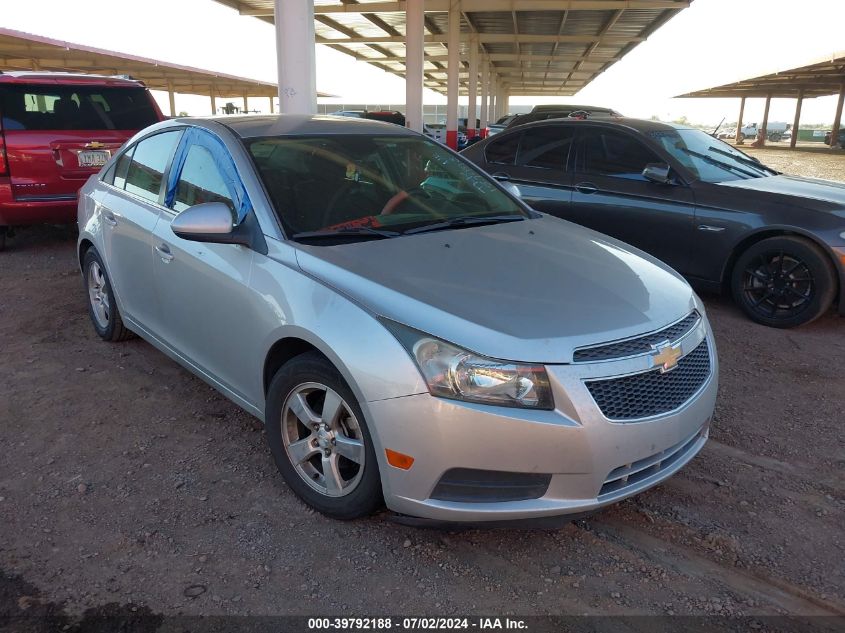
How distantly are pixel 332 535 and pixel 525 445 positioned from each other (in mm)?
959

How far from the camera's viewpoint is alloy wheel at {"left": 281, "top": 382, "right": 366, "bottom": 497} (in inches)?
100

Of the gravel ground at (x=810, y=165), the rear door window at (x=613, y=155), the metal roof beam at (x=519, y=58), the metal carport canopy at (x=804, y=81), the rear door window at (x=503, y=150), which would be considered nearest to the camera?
the rear door window at (x=613, y=155)

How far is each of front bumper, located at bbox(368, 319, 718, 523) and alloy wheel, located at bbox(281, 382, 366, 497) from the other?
0.24 meters

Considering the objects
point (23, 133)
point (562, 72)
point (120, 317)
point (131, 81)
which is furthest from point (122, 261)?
point (562, 72)

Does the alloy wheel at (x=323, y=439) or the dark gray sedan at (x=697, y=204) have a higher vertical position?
the dark gray sedan at (x=697, y=204)

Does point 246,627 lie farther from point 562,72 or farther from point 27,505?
point 562,72

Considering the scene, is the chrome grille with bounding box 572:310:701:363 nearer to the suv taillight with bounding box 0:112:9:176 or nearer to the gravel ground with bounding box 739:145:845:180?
the suv taillight with bounding box 0:112:9:176

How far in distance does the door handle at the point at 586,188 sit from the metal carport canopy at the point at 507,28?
1407 cm

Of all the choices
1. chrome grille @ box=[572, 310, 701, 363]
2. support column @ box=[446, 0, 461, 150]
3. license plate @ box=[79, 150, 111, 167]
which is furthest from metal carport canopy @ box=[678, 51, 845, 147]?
chrome grille @ box=[572, 310, 701, 363]

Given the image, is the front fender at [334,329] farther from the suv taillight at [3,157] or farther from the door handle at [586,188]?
the suv taillight at [3,157]

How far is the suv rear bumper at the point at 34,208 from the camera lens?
264 inches

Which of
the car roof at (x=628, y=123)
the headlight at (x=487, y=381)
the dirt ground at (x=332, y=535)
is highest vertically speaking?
the car roof at (x=628, y=123)

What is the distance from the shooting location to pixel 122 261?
4.05 metres

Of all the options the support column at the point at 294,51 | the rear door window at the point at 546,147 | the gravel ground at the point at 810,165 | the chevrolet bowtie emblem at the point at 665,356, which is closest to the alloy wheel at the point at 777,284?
the rear door window at the point at 546,147
